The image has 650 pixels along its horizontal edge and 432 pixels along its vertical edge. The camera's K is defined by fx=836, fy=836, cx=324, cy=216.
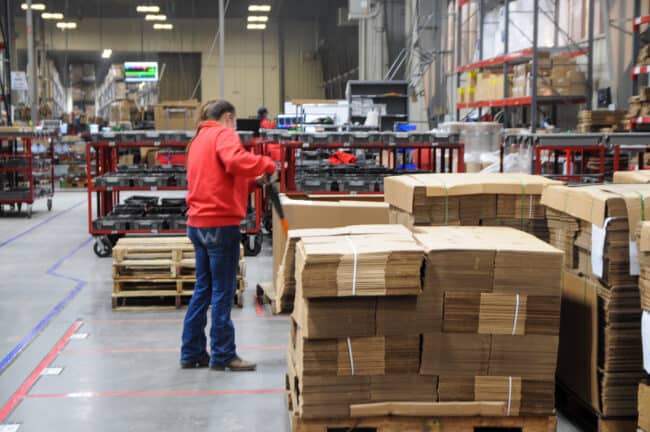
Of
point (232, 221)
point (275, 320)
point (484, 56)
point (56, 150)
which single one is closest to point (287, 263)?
point (232, 221)

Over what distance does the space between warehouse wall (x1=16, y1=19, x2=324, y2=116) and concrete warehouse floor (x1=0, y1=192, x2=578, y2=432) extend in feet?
70.0

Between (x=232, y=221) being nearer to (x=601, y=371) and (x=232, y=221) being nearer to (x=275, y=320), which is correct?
(x=275, y=320)

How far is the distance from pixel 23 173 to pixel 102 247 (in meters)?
7.81

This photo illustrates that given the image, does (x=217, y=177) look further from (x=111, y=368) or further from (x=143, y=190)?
(x=143, y=190)

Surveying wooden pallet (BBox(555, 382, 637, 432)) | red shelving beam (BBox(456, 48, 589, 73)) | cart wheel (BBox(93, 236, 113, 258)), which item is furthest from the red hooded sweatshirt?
red shelving beam (BBox(456, 48, 589, 73))

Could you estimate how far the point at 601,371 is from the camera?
4.48 m

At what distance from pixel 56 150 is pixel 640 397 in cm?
2129

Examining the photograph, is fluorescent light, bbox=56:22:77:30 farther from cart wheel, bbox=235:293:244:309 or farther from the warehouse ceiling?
cart wheel, bbox=235:293:244:309

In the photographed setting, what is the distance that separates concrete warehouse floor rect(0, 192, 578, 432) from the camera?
16.7 ft

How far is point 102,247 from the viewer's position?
37.0 feet

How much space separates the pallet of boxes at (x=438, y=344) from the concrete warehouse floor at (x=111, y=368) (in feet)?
2.21

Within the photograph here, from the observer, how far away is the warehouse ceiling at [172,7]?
97.3 feet

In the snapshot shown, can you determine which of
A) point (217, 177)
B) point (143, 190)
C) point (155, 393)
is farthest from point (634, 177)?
point (143, 190)

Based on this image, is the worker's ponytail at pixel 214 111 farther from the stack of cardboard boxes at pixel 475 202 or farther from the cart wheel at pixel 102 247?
the cart wheel at pixel 102 247
